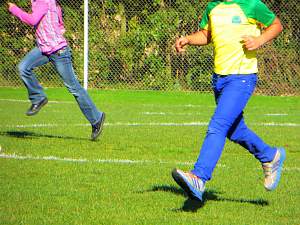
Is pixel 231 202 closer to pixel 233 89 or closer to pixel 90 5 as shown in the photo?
pixel 233 89

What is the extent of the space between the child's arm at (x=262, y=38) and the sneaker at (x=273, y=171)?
1054 mm

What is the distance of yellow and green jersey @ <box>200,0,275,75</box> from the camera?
6648 mm

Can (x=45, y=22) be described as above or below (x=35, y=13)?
below

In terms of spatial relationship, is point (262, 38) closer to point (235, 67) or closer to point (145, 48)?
point (235, 67)

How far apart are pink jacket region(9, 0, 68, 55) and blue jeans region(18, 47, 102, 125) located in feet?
0.42

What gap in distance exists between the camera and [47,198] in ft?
21.9

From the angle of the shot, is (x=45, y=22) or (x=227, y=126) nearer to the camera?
(x=227, y=126)

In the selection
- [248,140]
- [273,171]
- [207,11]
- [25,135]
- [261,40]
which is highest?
[207,11]

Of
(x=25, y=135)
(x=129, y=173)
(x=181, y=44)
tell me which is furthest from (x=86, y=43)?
(x=181, y=44)

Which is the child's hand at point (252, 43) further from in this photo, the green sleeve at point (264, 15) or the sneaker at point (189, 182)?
the sneaker at point (189, 182)

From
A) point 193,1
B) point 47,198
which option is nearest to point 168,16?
point 193,1

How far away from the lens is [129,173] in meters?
8.15

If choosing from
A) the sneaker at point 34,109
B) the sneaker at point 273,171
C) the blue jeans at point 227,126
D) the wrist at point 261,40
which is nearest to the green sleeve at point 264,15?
the wrist at point 261,40

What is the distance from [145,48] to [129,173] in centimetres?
1423
